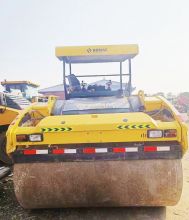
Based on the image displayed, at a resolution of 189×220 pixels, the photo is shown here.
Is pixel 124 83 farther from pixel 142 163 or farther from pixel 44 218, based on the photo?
pixel 44 218

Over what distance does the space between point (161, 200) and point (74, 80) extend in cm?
264

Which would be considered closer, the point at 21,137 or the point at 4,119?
the point at 21,137

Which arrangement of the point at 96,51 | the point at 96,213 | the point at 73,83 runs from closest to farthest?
the point at 96,213 → the point at 96,51 → the point at 73,83

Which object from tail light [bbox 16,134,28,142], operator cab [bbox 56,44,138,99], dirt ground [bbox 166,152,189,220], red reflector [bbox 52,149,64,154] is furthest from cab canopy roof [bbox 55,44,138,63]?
dirt ground [bbox 166,152,189,220]

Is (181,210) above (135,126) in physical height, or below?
below

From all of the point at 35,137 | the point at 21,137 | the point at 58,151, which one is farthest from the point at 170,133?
the point at 21,137

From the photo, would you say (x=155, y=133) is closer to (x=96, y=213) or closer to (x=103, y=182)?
(x=103, y=182)

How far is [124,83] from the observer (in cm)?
544

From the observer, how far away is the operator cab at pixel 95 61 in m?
4.89

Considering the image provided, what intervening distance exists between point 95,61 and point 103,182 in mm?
2632

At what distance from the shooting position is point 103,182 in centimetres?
348

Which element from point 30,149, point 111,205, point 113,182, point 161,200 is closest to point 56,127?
point 30,149

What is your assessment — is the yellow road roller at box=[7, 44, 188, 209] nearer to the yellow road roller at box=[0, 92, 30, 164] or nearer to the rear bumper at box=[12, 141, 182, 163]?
→ the rear bumper at box=[12, 141, 182, 163]

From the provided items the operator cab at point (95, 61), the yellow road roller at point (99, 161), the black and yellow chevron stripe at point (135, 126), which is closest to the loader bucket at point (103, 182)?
the yellow road roller at point (99, 161)
